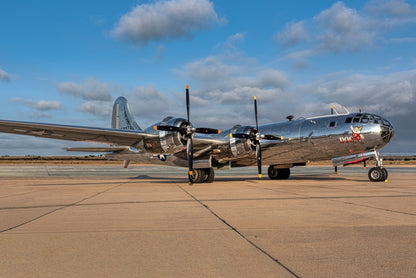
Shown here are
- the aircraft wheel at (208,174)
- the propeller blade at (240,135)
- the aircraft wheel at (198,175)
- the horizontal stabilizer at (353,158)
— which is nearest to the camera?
the horizontal stabilizer at (353,158)

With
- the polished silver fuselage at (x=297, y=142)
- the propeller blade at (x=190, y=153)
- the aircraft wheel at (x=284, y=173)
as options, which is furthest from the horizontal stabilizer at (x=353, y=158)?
the propeller blade at (x=190, y=153)

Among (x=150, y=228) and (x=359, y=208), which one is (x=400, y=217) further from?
(x=150, y=228)

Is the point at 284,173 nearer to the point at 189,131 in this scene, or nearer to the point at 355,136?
the point at 355,136

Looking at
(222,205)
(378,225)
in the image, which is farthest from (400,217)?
(222,205)

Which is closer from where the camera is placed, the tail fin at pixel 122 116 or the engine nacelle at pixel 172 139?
the engine nacelle at pixel 172 139

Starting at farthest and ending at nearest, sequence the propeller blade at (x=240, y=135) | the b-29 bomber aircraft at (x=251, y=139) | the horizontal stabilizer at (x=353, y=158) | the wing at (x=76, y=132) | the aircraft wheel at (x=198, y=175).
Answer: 1. the aircraft wheel at (x=198, y=175)
2. the propeller blade at (x=240, y=135)
3. the horizontal stabilizer at (x=353, y=158)
4. the b-29 bomber aircraft at (x=251, y=139)
5. the wing at (x=76, y=132)

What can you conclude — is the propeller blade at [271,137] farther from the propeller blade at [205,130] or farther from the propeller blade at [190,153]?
the propeller blade at [190,153]

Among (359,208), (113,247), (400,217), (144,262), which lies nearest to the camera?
(144,262)

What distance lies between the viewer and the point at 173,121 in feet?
64.7

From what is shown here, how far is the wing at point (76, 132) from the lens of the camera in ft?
57.8

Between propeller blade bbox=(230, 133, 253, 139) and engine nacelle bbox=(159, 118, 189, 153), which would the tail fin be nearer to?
engine nacelle bbox=(159, 118, 189, 153)

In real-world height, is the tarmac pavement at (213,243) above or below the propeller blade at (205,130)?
below

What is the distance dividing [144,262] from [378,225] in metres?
4.43

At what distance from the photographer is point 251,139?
21.0m
